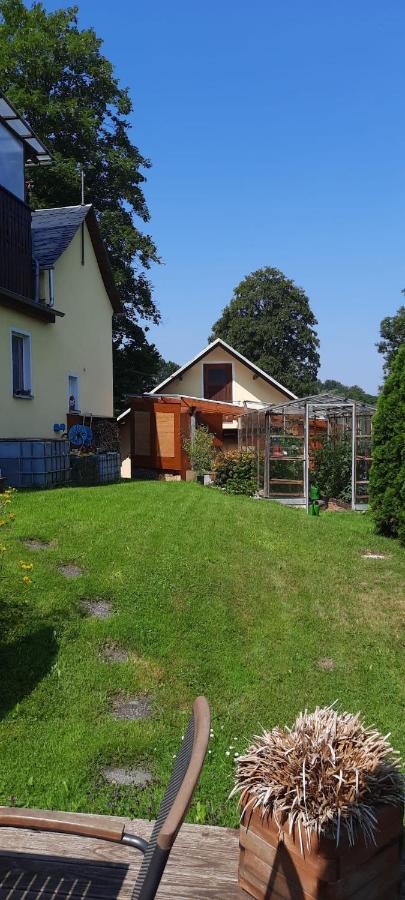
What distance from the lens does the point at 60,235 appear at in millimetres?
15312

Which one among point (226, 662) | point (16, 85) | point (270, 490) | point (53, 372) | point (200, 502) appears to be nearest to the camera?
point (226, 662)

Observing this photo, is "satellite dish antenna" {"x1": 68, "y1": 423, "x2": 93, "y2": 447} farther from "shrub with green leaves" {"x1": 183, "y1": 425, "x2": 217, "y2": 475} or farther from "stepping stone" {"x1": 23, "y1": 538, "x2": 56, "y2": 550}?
"stepping stone" {"x1": 23, "y1": 538, "x2": 56, "y2": 550}

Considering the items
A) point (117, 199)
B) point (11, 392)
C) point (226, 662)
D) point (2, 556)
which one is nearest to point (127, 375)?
point (117, 199)

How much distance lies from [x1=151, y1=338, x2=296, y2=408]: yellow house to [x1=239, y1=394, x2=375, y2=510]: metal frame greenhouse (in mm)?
9022

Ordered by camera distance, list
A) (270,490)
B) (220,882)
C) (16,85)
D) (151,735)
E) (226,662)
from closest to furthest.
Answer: (220,882) < (151,735) < (226,662) < (270,490) < (16,85)

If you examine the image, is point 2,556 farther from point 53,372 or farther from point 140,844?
point 53,372

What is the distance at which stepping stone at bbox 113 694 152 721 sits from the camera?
4.01 metres

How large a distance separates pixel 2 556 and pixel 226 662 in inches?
107

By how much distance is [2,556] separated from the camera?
6309 millimetres

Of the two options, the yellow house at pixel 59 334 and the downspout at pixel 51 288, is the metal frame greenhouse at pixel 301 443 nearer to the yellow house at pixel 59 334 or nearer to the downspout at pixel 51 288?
the yellow house at pixel 59 334

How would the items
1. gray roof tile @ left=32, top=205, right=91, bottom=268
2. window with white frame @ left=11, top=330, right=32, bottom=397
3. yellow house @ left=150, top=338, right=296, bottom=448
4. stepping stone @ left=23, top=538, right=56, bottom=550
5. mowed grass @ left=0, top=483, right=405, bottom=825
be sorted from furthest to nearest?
yellow house @ left=150, top=338, right=296, bottom=448 < gray roof tile @ left=32, top=205, right=91, bottom=268 < window with white frame @ left=11, top=330, right=32, bottom=397 < stepping stone @ left=23, top=538, right=56, bottom=550 < mowed grass @ left=0, top=483, right=405, bottom=825

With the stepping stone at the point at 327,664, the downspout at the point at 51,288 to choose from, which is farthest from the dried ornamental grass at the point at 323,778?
the downspout at the point at 51,288

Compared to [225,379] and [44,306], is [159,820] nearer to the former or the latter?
[44,306]

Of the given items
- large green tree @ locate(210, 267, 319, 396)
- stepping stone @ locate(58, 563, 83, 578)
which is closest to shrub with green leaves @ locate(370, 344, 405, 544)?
stepping stone @ locate(58, 563, 83, 578)
